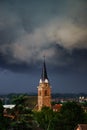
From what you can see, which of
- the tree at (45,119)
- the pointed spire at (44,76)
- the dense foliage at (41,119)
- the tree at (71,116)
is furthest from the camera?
the pointed spire at (44,76)

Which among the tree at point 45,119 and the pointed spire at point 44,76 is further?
the pointed spire at point 44,76

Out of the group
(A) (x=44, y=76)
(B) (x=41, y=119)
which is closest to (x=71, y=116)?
(B) (x=41, y=119)

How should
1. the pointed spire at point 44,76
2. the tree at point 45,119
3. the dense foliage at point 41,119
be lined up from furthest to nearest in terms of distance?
the pointed spire at point 44,76 → the tree at point 45,119 → the dense foliage at point 41,119

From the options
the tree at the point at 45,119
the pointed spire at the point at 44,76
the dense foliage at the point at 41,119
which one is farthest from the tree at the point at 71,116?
the pointed spire at the point at 44,76

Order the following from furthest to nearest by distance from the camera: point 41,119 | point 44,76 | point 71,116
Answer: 1. point 44,76
2. point 41,119
3. point 71,116

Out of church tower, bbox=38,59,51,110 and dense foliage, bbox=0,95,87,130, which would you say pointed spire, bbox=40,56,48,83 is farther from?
dense foliage, bbox=0,95,87,130

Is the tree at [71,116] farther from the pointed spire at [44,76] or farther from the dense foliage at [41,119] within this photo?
the pointed spire at [44,76]

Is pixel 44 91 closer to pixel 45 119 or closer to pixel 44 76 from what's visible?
pixel 44 76

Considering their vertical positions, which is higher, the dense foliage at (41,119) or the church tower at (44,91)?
the church tower at (44,91)

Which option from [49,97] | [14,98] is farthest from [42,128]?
[49,97]

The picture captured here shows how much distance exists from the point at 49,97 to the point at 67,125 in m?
14.5

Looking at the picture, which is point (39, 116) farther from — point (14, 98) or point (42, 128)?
point (14, 98)

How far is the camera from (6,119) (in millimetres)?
17719

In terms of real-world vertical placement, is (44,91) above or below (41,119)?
above
